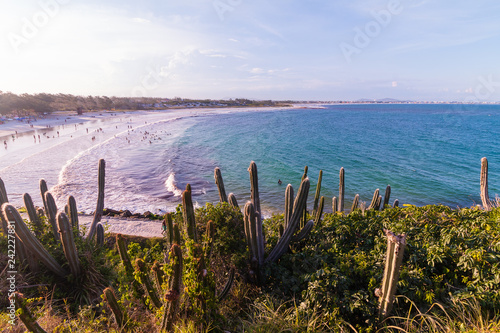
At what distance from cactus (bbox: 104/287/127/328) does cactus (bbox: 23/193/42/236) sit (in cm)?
442

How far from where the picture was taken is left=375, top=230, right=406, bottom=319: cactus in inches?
135

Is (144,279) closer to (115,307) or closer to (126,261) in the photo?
(115,307)

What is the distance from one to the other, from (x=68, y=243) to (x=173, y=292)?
11.6ft

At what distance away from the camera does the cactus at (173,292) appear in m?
3.45

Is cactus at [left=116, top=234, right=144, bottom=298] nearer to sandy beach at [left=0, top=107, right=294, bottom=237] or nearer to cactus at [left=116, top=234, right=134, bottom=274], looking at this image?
cactus at [left=116, top=234, right=134, bottom=274]

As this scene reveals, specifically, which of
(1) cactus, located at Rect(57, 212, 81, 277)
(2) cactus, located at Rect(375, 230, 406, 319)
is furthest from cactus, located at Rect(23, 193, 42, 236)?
(2) cactus, located at Rect(375, 230, 406, 319)

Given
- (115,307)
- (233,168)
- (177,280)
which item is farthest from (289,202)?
(233,168)

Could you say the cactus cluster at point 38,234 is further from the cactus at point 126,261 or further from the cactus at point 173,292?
the cactus at point 173,292

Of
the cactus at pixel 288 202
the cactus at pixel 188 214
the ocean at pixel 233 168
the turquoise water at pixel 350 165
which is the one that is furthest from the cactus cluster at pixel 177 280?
Answer: the turquoise water at pixel 350 165

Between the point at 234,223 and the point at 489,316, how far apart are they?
4.40 meters

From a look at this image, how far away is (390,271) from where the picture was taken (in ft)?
12.1

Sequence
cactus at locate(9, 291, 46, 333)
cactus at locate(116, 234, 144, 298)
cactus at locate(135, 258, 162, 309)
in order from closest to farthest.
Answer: cactus at locate(9, 291, 46, 333), cactus at locate(135, 258, 162, 309), cactus at locate(116, 234, 144, 298)

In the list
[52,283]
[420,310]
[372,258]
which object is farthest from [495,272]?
[52,283]

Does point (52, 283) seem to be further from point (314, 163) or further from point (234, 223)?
point (314, 163)
